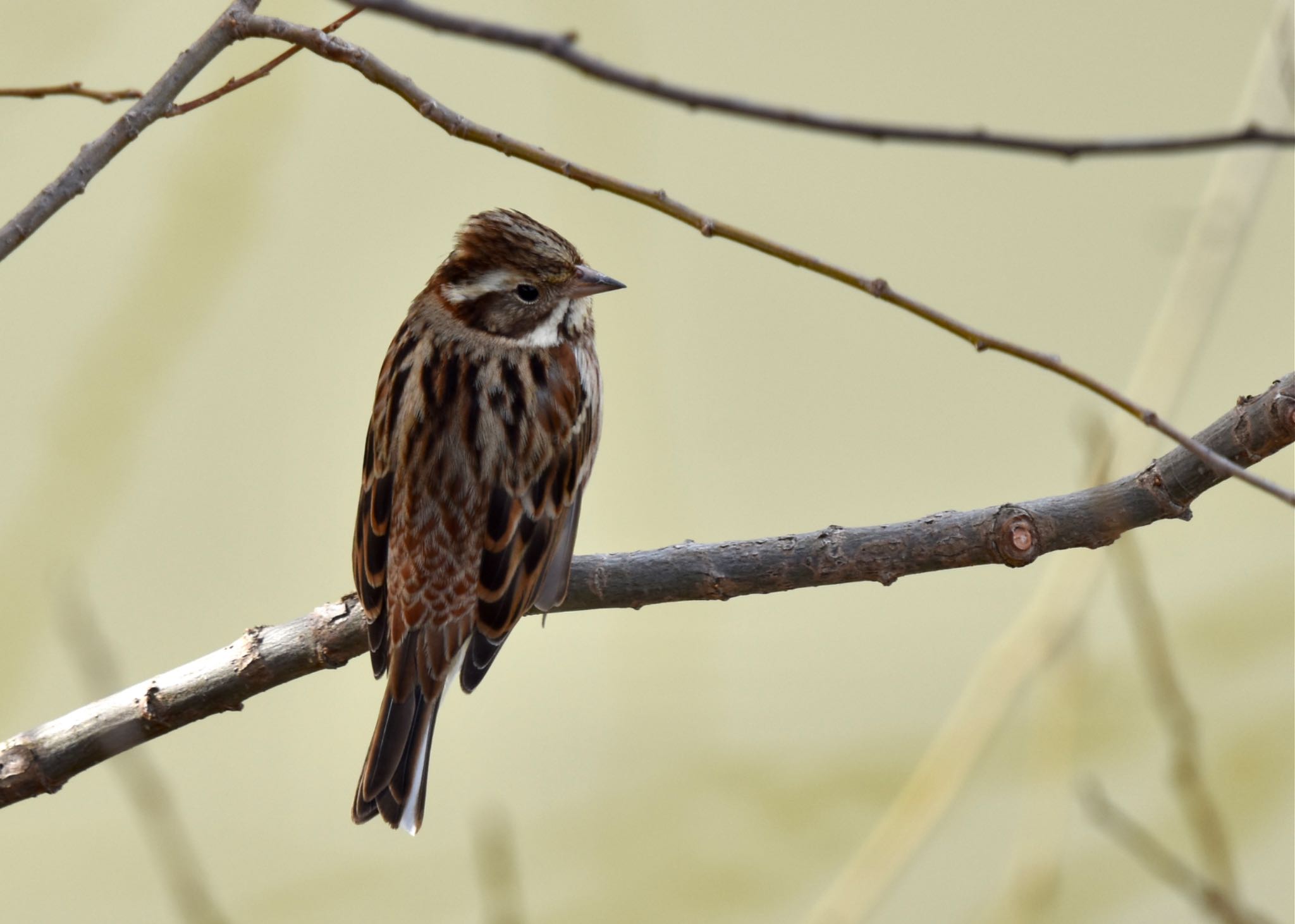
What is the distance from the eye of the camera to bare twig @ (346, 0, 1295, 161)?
1128 mm

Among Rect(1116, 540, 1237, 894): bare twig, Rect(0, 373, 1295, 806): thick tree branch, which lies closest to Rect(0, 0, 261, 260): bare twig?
Rect(0, 373, 1295, 806): thick tree branch

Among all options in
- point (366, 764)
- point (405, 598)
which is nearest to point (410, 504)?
point (405, 598)

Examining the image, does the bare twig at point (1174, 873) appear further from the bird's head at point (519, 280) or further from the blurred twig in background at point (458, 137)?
the bird's head at point (519, 280)

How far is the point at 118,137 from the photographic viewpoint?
206 cm

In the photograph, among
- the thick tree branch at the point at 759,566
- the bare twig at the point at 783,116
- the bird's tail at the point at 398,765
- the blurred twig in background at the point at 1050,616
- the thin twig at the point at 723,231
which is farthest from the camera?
the blurred twig in background at the point at 1050,616

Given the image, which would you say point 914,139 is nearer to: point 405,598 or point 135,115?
point 135,115

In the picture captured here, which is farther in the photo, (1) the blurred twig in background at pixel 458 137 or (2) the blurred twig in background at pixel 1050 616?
(2) the blurred twig in background at pixel 1050 616

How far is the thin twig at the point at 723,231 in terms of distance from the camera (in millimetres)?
1622

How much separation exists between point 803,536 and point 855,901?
1.79 meters

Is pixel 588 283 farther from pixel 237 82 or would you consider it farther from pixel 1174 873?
pixel 1174 873

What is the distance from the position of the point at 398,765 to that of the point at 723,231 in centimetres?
154

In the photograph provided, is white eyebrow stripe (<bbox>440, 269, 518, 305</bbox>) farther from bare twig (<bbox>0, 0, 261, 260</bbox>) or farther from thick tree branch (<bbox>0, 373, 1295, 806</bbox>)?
bare twig (<bbox>0, 0, 261, 260</bbox>)

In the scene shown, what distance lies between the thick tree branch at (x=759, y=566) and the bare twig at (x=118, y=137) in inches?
33.1

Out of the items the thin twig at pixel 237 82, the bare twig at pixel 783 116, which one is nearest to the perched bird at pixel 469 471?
the thin twig at pixel 237 82
